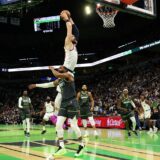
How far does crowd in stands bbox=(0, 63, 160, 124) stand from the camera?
94.0 ft

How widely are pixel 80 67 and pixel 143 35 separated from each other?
1474 cm

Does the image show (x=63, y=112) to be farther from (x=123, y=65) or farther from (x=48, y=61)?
(x=48, y=61)

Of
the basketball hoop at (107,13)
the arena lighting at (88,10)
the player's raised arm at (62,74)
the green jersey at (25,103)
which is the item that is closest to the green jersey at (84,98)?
the green jersey at (25,103)

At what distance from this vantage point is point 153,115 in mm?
19531

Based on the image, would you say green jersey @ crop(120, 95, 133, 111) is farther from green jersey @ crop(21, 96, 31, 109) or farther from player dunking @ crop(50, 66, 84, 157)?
player dunking @ crop(50, 66, 84, 157)

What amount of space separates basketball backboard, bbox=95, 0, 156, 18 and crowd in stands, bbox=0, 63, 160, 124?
9.21 meters

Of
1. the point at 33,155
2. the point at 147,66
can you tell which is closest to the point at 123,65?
the point at 147,66

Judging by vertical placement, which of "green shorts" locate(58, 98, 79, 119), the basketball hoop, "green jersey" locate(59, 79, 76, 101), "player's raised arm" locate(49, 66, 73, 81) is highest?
the basketball hoop

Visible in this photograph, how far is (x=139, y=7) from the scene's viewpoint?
468 inches

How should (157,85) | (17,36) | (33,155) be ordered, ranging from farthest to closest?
(17,36) → (157,85) → (33,155)

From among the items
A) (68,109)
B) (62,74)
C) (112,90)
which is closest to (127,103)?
(68,109)

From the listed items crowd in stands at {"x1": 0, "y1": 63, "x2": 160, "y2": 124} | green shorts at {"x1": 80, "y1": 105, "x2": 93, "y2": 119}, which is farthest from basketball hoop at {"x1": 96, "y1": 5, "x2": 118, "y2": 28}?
crowd in stands at {"x1": 0, "y1": 63, "x2": 160, "y2": 124}

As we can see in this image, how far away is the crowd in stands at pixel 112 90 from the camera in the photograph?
28.7 m

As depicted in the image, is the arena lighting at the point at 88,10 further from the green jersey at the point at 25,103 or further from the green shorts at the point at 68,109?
the green shorts at the point at 68,109
